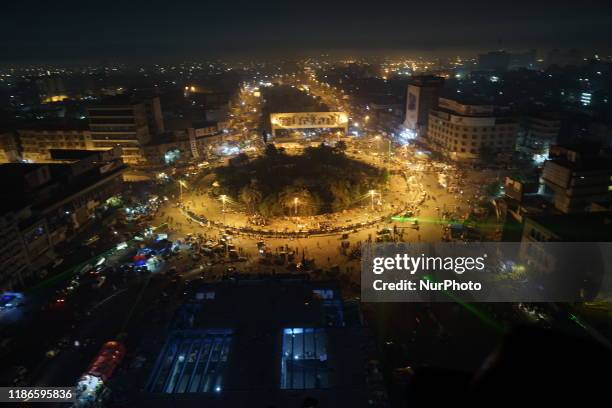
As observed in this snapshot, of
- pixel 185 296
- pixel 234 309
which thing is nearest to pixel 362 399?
pixel 234 309

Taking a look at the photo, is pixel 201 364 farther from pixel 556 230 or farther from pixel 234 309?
pixel 556 230

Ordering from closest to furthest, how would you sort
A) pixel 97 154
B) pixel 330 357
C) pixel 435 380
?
pixel 435 380 < pixel 330 357 < pixel 97 154

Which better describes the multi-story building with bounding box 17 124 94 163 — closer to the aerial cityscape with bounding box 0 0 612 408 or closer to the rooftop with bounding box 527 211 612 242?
the aerial cityscape with bounding box 0 0 612 408

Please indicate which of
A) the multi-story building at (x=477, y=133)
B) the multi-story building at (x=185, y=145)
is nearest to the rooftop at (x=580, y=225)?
the multi-story building at (x=477, y=133)

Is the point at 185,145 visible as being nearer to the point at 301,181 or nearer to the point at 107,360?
the point at 301,181

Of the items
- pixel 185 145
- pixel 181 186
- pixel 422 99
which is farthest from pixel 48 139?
pixel 422 99

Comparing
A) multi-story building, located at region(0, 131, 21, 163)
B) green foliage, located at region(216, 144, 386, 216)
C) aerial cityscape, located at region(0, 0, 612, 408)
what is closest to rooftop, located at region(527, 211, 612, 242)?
aerial cityscape, located at region(0, 0, 612, 408)

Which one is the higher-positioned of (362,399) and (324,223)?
(362,399)
